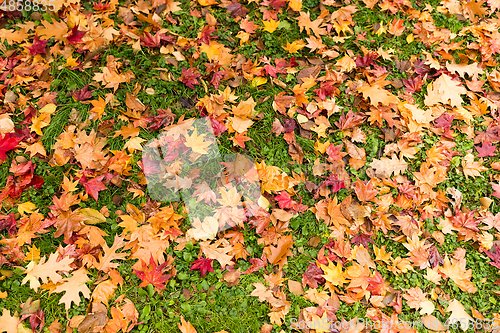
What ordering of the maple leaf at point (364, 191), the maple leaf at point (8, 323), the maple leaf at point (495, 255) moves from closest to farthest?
1. the maple leaf at point (8, 323)
2. the maple leaf at point (495, 255)
3. the maple leaf at point (364, 191)

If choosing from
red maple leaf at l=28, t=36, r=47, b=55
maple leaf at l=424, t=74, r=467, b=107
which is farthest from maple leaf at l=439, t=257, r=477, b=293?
red maple leaf at l=28, t=36, r=47, b=55

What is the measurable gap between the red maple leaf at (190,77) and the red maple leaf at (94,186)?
1026 mm

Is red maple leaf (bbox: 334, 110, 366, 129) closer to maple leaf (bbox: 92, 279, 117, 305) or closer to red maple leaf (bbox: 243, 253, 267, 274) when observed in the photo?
red maple leaf (bbox: 243, 253, 267, 274)

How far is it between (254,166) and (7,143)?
74.2 inches

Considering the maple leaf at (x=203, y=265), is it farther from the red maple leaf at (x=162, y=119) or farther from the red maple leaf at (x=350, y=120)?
the red maple leaf at (x=350, y=120)

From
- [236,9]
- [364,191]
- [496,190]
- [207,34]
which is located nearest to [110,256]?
[364,191]

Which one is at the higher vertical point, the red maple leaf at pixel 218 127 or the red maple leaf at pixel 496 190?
the red maple leaf at pixel 218 127

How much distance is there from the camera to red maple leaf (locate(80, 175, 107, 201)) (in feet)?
7.46

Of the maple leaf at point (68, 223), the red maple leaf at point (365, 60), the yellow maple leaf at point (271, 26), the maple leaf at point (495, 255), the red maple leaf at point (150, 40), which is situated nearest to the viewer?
the maple leaf at point (68, 223)

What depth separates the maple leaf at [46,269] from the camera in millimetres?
2070

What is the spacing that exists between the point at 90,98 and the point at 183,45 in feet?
3.02

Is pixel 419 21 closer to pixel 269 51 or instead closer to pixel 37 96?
pixel 269 51

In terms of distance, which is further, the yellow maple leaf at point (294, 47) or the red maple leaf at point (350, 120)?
the yellow maple leaf at point (294, 47)

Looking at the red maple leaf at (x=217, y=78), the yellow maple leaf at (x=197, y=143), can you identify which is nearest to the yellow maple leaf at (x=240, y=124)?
the yellow maple leaf at (x=197, y=143)
